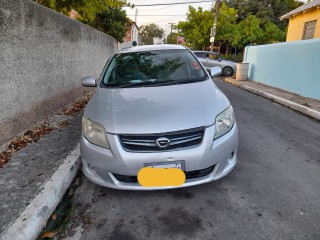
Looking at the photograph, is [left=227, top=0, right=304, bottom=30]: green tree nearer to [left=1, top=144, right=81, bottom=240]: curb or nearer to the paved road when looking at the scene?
the paved road

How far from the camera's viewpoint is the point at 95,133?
2.52m

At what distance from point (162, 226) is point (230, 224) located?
2.07ft

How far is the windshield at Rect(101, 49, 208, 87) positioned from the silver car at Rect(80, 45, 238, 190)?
0.22 meters

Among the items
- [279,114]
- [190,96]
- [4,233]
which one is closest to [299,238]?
[190,96]

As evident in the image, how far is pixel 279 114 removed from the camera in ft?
19.7

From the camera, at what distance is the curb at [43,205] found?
2.06m

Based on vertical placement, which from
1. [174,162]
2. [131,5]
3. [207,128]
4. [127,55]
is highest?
[131,5]

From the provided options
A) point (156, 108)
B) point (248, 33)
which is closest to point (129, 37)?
point (248, 33)

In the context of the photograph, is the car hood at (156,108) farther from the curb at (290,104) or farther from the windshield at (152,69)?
the curb at (290,104)

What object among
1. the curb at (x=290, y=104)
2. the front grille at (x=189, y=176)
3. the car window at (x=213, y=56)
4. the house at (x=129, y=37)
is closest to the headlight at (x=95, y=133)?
the front grille at (x=189, y=176)

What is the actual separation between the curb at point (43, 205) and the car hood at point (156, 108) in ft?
2.61

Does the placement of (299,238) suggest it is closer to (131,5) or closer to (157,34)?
(131,5)

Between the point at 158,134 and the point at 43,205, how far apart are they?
133 centimetres

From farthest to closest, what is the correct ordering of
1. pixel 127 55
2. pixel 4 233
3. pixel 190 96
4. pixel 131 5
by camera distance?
pixel 131 5
pixel 127 55
pixel 190 96
pixel 4 233
